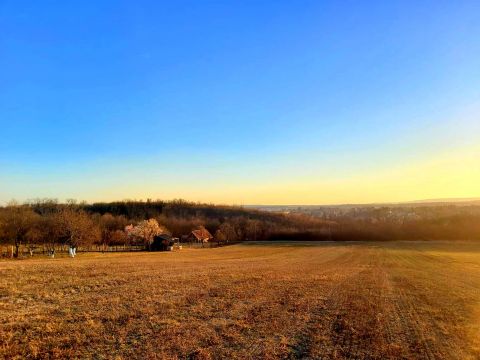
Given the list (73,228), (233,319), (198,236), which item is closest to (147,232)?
(73,228)

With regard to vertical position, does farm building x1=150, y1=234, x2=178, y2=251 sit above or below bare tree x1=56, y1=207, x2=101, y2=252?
below

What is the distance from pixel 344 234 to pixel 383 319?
12107cm

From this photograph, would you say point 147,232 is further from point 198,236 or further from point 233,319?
point 233,319

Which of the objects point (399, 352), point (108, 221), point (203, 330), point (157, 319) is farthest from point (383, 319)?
point (108, 221)

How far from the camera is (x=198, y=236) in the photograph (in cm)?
13462

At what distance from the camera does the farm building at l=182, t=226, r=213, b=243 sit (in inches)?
5305

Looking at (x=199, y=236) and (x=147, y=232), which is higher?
(x=147, y=232)

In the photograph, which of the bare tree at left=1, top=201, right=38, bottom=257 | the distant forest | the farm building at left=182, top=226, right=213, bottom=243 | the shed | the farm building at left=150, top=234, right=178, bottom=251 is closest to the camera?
the bare tree at left=1, top=201, right=38, bottom=257

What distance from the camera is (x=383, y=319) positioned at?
15781mm

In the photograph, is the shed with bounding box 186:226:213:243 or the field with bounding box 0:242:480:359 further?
the shed with bounding box 186:226:213:243

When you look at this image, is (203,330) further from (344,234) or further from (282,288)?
(344,234)

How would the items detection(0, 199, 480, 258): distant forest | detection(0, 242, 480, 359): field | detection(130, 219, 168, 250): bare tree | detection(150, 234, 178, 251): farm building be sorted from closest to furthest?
detection(0, 242, 480, 359): field, detection(0, 199, 480, 258): distant forest, detection(150, 234, 178, 251): farm building, detection(130, 219, 168, 250): bare tree

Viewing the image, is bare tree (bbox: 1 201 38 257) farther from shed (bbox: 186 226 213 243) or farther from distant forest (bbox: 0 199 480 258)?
shed (bbox: 186 226 213 243)

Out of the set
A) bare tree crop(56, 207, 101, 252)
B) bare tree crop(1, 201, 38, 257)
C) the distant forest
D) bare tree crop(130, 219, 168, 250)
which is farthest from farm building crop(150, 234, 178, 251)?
bare tree crop(1, 201, 38, 257)
